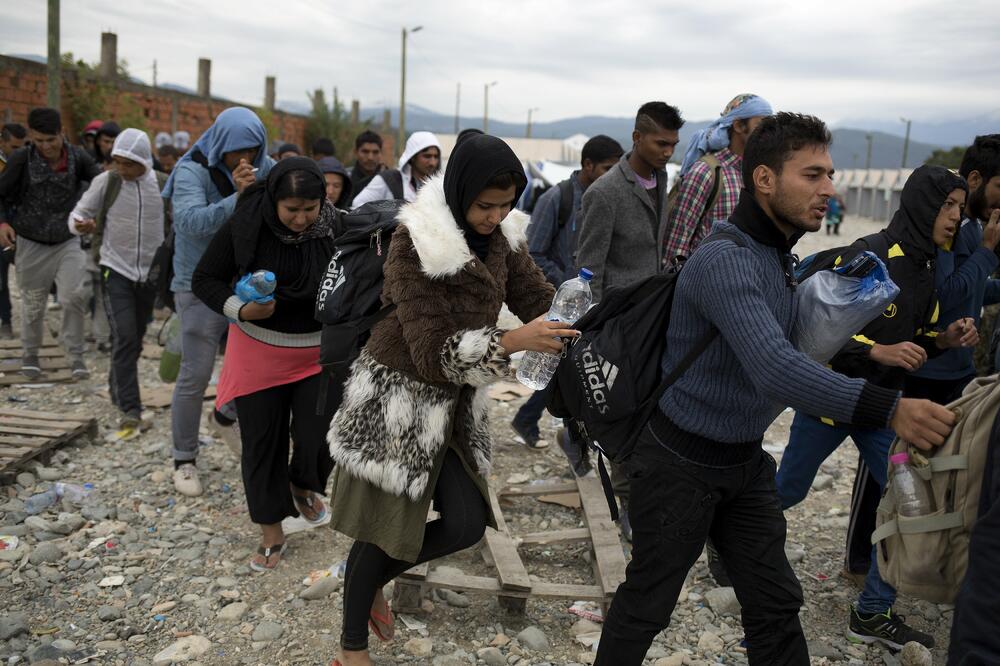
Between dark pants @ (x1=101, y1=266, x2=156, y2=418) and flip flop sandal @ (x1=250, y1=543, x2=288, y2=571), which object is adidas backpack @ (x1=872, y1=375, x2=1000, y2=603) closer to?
flip flop sandal @ (x1=250, y1=543, x2=288, y2=571)

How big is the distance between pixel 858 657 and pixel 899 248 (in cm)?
171

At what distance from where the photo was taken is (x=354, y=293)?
2.95 meters

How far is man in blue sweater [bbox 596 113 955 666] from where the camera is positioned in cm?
219

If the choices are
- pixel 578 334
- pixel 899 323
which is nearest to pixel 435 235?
pixel 578 334

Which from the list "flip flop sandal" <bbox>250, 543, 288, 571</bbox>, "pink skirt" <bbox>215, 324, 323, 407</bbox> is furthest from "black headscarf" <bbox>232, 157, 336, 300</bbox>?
"flip flop sandal" <bbox>250, 543, 288, 571</bbox>

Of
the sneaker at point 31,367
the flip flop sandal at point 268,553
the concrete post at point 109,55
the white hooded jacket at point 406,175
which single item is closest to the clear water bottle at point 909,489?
the flip flop sandal at point 268,553

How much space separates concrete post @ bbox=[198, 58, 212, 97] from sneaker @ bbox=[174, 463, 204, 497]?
18758mm

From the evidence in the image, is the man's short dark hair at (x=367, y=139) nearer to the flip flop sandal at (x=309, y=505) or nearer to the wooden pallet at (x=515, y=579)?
the flip flop sandal at (x=309, y=505)

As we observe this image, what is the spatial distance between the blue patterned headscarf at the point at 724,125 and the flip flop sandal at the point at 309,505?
107 inches

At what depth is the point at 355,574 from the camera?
9.67 ft

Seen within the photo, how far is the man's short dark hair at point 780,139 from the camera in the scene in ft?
7.55

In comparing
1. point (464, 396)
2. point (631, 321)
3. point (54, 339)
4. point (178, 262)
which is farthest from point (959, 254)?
point (54, 339)

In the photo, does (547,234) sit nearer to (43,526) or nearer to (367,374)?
(367,374)

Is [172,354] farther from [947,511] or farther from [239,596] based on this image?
[947,511]
